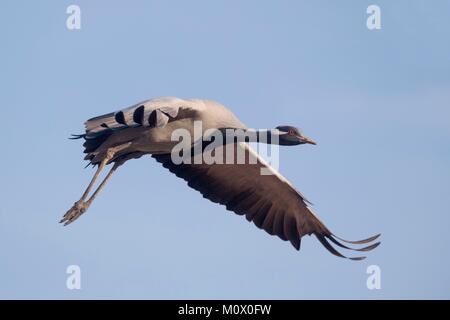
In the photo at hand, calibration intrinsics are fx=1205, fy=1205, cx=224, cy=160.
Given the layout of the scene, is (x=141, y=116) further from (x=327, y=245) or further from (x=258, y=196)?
(x=327, y=245)

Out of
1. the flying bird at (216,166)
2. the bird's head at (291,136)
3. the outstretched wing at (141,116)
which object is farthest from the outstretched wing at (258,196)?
the outstretched wing at (141,116)

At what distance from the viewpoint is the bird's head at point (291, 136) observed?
19.4 meters

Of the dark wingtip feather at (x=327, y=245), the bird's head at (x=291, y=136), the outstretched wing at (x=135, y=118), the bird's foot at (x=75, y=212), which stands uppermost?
the outstretched wing at (x=135, y=118)

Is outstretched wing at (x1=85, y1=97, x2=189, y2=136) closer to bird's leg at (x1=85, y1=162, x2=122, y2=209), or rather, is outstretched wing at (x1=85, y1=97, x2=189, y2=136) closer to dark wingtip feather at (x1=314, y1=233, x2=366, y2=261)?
bird's leg at (x1=85, y1=162, x2=122, y2=209)

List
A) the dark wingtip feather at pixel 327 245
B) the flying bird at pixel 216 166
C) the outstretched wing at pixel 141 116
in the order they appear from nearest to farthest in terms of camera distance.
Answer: the outstretched wing at pixel 141 116
the flying bird at pixel 216 166
the dark wingtip feather at pixel 327 245

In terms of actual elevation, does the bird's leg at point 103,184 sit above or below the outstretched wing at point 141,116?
below

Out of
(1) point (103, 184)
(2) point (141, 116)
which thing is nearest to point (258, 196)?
(1) point (103, 184)

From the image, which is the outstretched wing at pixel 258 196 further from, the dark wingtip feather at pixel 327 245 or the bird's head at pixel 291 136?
the bird's head at pixel 291 136

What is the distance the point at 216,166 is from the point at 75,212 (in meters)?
2.57

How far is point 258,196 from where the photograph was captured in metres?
20.7

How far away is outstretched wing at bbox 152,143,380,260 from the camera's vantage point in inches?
803

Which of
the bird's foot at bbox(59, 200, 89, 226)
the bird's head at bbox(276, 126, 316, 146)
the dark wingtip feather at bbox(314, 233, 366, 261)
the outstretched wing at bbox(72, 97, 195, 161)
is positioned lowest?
the dark wingtip feather at bbox(314, 233, 366, 261)

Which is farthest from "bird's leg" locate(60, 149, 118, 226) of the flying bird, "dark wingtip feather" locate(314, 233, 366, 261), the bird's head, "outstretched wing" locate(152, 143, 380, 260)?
"dark wingtip feather" locate(314, 233, 366, 261)
